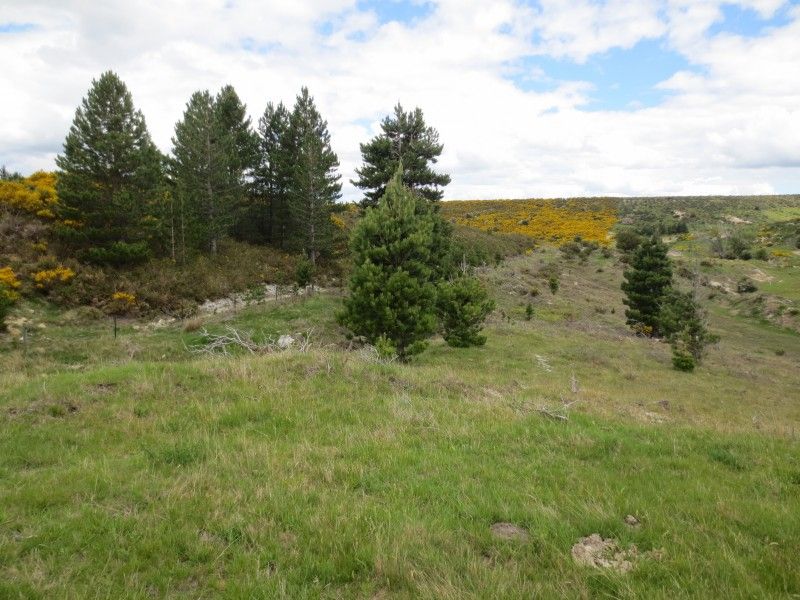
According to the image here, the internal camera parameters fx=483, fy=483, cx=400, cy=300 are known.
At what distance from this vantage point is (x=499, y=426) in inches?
308

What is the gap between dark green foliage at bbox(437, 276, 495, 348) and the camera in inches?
936

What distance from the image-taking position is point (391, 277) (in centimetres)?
1808

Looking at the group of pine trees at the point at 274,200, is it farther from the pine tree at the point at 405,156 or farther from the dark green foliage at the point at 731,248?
the dark green foliage at the point at 731,248

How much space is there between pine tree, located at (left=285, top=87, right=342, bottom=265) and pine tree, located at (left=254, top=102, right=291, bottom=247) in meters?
0.90

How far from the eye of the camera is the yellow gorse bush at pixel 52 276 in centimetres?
2544

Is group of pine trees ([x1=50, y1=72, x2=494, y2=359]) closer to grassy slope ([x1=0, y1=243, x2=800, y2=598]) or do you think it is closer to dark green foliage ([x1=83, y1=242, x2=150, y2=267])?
dark green foliage ([x1=83, y1=242, x2=150, y2=267])

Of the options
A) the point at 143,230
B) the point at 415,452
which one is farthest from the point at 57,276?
the point at 415,452

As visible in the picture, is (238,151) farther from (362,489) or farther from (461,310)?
(362,489)

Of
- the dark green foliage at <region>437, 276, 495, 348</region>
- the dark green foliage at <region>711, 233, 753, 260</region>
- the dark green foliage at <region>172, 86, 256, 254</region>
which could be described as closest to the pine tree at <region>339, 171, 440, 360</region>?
the dark green foliage at <region>437, 276, 495, 348</region>

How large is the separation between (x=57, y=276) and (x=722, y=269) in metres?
67.7

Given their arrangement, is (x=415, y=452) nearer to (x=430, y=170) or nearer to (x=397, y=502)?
(x=397, y=502)

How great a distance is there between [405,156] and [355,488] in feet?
92.9

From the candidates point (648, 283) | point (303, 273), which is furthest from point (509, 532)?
point (648, 283)

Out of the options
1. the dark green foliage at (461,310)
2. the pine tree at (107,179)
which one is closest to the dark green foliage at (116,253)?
the pine tree at (107,179)
